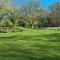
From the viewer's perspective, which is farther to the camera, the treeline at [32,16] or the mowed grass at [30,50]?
the treeline at [32,16]

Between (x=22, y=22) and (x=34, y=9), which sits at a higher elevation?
(x=34, y=9)

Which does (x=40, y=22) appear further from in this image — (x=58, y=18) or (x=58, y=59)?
(x=58, y=59)

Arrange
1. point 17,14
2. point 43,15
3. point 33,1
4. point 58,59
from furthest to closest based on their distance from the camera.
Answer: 1. point 43,15
2. point 33,1
3. point 17,14
4. point 58,59

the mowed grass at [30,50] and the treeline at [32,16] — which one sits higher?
the treeline at [32,16]

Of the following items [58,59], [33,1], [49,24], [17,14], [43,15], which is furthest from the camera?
[49,24]

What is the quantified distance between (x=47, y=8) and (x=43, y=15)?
15.6 feet

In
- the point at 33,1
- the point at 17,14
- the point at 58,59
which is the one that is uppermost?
the point at 33,1

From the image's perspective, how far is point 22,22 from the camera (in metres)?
58.1

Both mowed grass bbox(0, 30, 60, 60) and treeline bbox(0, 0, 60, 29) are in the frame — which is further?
treeline bbox(0, 0, 60, 29)

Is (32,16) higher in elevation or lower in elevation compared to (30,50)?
higher

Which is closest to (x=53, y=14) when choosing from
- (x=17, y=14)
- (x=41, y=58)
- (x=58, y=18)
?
(x=58, y=18)

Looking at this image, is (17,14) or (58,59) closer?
(58,59)

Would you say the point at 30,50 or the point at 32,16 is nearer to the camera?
the point at 30,50

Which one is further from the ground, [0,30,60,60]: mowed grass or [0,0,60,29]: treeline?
[0,0,60,29]: treeline
